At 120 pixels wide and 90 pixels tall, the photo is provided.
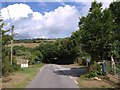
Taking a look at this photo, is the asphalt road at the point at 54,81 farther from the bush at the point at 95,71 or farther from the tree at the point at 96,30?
the tree at the point at 96,30

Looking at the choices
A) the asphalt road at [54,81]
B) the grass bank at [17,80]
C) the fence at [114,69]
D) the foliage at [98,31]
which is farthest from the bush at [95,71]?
the grass bank at [17,80]

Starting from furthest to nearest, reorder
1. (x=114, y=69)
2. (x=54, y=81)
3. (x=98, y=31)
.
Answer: (x=98, y=31) < (x=114, y=69) < (x=54, y=81)

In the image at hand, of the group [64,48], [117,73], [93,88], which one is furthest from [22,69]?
[64,48]

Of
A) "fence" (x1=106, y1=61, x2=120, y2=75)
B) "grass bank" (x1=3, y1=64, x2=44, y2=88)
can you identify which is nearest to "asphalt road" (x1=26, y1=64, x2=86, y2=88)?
"grass bank" (x1=3, y1=64, x2=44, y2=88)

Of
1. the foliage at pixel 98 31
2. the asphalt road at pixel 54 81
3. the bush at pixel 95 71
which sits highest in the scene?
the foliage at pixel 98 31

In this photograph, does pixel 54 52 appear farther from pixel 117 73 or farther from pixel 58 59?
pixel 117 73

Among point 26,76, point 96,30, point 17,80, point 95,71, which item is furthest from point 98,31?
point 17,80

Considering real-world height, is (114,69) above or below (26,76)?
above

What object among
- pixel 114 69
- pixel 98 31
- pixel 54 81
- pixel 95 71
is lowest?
pixel 54 81

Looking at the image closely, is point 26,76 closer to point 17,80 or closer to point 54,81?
point 17,80

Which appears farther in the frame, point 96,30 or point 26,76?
point 26,76

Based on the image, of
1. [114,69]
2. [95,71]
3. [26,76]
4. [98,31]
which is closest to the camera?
[114,69]

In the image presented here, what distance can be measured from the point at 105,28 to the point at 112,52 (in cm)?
281

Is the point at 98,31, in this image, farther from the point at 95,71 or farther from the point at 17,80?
the point at 17,80
